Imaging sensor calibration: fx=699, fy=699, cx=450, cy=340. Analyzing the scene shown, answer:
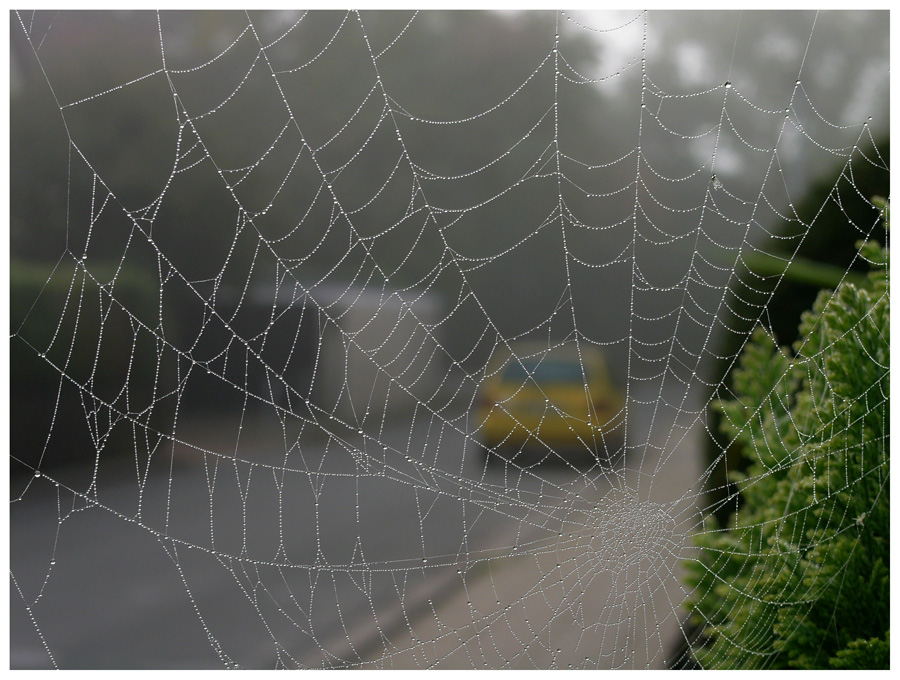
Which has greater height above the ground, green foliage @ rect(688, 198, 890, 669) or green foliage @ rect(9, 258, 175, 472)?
green foliage @ rect(9, 258, 175, 472)

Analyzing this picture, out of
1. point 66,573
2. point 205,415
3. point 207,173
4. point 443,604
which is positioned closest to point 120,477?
point 205,415

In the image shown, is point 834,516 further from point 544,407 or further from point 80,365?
point 80,365

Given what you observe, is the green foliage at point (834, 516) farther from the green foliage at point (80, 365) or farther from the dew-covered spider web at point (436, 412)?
the green foliage at point (80, 365)

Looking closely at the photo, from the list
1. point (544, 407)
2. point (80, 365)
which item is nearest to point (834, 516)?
point (544, 407)

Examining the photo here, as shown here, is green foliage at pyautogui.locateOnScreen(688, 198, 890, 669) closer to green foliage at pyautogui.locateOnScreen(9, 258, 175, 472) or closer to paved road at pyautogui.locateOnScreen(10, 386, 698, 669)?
paved road at pyautogui.locateOnScreen(10, 386, 698, 669)

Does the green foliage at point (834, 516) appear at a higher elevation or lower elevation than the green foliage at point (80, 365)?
lower

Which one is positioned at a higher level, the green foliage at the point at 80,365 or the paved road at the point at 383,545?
the green foliage at the point at 80,365

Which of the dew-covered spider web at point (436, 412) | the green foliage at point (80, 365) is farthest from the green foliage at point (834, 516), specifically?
the green foliage at point (80, 365)

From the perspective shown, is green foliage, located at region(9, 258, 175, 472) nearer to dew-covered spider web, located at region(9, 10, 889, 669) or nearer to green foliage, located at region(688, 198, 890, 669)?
dew-covered spider web, located at region(9, 10, 889, 669)

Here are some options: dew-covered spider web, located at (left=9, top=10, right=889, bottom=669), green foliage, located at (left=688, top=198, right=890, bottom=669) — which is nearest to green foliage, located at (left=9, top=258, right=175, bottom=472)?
dew-covered spider web, located at (left=9, top=10, right=889, bottom=669)

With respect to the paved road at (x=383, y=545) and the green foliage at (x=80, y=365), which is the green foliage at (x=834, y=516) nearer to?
the paved road at (x=383, y=545)
